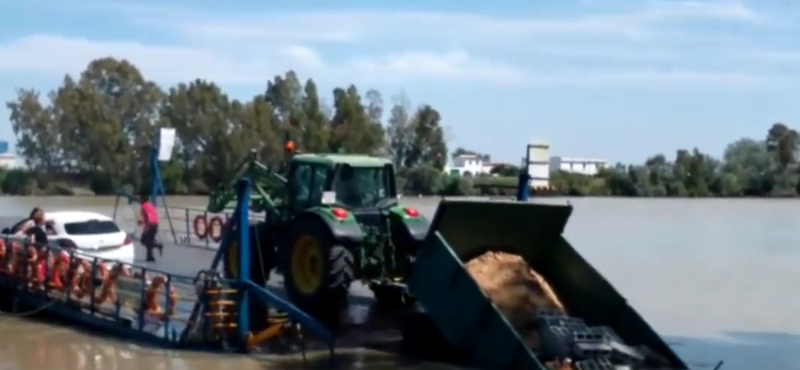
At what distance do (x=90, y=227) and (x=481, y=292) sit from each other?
11.8m

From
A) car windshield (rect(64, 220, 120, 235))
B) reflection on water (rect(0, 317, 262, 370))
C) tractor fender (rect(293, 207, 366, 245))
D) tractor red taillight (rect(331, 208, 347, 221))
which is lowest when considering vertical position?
reflection on water (rect(0, 317, 262, 370))

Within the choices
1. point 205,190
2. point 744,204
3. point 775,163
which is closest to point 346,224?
point 205,190

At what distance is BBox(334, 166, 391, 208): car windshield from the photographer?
1736cm

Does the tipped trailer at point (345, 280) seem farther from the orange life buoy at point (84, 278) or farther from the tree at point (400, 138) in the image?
the tree at point (400, 138)

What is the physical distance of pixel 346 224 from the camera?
1614 centimetres

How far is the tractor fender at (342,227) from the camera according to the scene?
52.3 ft

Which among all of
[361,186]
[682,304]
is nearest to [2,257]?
[361,186]

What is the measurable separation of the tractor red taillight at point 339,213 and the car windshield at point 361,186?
80 cm

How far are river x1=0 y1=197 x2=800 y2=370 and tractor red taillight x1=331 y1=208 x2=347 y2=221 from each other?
192cm

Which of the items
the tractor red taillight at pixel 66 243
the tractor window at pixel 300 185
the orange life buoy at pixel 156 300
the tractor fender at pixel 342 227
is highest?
the tractor window at pixel 300 185

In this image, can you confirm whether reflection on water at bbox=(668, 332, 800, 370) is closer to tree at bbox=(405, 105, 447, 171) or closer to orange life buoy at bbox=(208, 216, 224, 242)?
orange life buoy at bbox=(208, 216, 224, 242)

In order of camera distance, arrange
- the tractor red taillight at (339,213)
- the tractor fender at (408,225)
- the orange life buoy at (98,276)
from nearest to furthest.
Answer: the tractor red taillight at (339,213) → the tractor fender at (408,225) → the orange life buoy at (98,276)

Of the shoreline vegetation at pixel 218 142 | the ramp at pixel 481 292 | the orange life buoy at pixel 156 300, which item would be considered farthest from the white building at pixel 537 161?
the shoreline vegetation at pixel 218 142

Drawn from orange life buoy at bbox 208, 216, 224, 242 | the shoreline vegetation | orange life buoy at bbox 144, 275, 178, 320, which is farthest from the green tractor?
the shoreline vegetation
